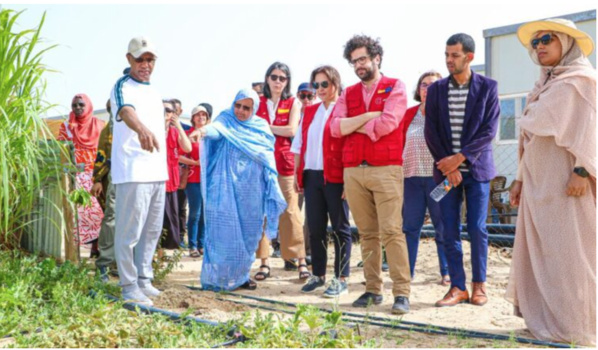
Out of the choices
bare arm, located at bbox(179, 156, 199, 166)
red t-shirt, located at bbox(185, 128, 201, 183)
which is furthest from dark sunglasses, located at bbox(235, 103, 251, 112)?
red t-shirt, located at bbox(185, 128, 201, 183)

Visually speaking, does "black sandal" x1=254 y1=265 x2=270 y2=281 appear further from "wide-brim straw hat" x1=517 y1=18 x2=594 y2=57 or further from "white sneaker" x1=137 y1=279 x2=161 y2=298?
"wide-brim straw hat" x1=517 y1=18 x2=594 y2=57

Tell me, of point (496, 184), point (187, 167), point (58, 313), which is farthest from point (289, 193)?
point (496, 184)

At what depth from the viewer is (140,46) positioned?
4.75 metres

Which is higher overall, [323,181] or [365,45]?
[365,45]

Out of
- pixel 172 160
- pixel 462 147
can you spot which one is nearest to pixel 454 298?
pixel 462 147

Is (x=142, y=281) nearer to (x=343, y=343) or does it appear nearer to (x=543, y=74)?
(x=343, y=343)

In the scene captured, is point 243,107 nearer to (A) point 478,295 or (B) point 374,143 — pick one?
(B) point 374,143

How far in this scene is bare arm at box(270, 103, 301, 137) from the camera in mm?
6652

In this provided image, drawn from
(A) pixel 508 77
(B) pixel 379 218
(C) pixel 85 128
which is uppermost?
(A) pixel 508 77

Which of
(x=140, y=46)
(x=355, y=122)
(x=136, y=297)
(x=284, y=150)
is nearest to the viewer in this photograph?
(x=136, y=297)

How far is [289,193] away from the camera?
666 cm

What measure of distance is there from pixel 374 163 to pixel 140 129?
1.69 meters

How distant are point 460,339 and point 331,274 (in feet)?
9.12

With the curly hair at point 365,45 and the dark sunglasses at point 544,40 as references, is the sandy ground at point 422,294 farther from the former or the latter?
the curly hair at point 365,45
